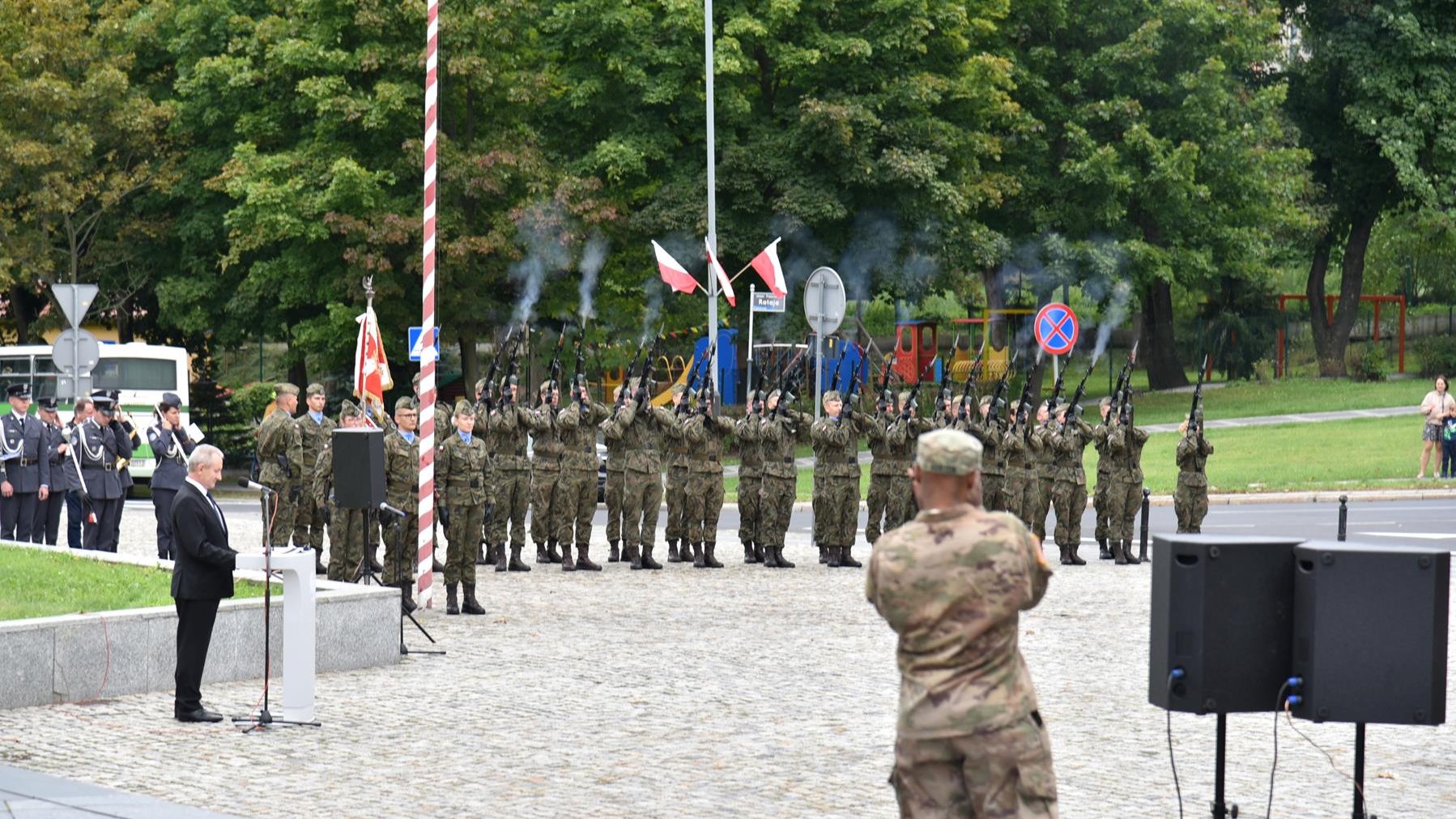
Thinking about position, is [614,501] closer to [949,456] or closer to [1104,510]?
[1104,510]

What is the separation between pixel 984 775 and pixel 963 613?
48 centimetres

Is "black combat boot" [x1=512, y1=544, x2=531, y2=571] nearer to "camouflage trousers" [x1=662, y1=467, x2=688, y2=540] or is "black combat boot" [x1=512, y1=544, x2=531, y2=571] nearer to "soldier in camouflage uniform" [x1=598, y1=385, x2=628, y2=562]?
"soldier in camouflage uniform" [x1=598, y1=385, x2=628, y2=562]

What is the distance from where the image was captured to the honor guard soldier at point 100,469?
21.5 metres

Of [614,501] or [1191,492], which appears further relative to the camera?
[614,501]

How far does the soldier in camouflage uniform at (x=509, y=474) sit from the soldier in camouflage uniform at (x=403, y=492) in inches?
146

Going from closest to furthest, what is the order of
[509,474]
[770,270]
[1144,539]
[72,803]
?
[72,803] → [509,474] → [1144,539] → [770,270]

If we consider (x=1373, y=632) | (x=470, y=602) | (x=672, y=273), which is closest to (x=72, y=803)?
(x=1373, y=632)

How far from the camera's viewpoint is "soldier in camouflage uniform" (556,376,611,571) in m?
21.0

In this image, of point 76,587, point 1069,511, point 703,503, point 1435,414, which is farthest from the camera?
point 1435,414

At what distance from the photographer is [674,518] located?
70.0 ft

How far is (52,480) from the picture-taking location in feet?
72.4

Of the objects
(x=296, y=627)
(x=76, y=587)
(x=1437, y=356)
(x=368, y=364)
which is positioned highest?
(x=1437, y=356)

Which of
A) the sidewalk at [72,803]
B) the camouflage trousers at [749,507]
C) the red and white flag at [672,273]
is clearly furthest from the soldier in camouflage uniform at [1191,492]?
the sidewalk at [72,803]

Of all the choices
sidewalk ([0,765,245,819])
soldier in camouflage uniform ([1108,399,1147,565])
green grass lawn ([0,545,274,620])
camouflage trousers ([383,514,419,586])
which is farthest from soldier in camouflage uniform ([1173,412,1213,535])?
sidewalk ([0,765,245,819])
